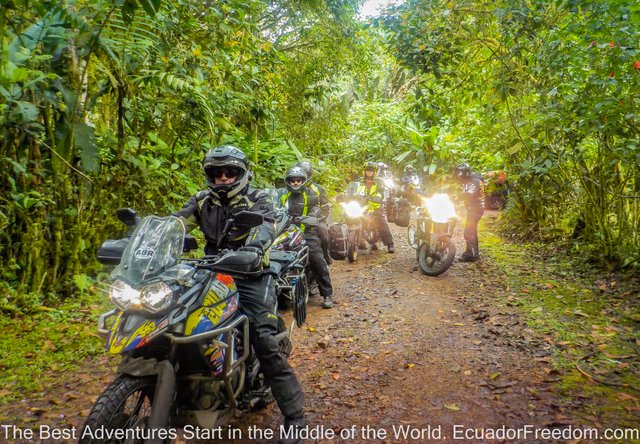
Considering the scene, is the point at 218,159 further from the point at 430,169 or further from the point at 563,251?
the point at 430,169

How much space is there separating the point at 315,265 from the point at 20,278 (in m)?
3.78

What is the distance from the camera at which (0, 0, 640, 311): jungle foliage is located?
184 inches

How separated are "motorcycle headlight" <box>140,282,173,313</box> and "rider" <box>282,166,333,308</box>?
4027 millimetres

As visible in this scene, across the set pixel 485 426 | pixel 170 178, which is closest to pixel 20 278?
pixel 170 178

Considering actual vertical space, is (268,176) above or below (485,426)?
above

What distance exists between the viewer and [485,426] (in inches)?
136

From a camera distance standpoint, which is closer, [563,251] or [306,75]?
[563,251]

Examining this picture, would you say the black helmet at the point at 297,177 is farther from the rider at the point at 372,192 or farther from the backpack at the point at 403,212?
the backpack at the point at 403,212

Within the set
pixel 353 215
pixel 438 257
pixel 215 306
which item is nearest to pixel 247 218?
pixel 215 306

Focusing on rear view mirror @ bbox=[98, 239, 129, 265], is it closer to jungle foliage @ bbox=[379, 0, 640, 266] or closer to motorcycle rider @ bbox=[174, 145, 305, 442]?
motorcycle rider @ bbox=[174, 145, 305, 442]

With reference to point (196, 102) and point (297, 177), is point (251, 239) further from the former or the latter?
point (297, 177)

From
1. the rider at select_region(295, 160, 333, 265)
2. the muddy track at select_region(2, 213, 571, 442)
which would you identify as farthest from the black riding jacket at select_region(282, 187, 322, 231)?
the muddy track at select_region(2, 213, 571, 442)

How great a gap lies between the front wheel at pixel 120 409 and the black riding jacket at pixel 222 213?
48.8 inches

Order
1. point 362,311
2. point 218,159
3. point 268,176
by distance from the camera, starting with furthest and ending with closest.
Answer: point 268,176 < point 362,311 < point 218,159
